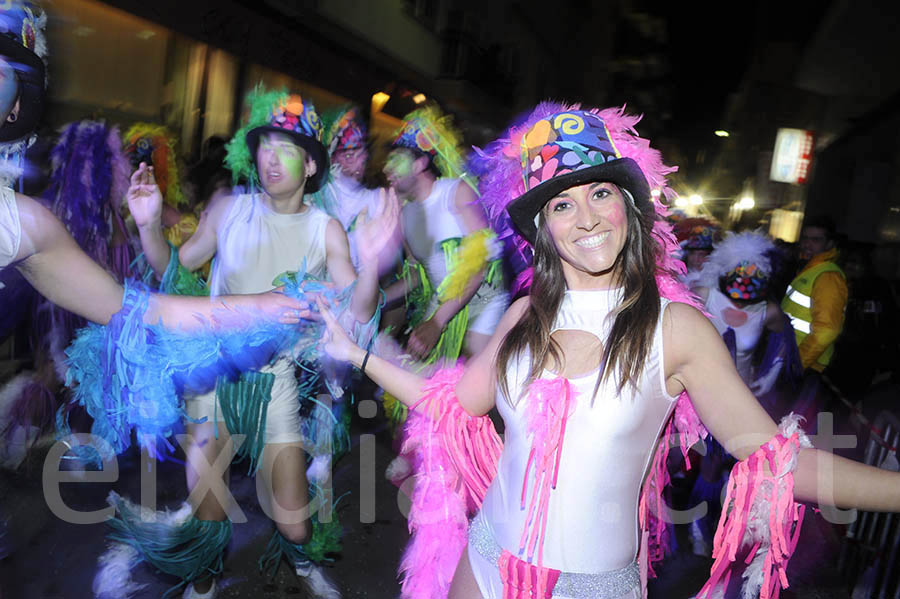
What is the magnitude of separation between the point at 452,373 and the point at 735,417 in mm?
819

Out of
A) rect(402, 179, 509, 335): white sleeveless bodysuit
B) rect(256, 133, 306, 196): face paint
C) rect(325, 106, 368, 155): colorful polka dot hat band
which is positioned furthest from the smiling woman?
rect(402, 179, 509, 335): white sleeveless bodysuit

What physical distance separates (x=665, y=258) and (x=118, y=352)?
1.66m

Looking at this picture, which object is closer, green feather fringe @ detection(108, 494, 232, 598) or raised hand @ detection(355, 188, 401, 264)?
raised hand @ detection(355, 188, 401, 264)

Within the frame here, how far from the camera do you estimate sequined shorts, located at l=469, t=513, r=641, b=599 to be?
5.72 feet

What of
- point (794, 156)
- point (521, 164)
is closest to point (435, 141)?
point (521, 164)

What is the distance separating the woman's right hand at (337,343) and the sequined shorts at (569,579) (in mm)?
643

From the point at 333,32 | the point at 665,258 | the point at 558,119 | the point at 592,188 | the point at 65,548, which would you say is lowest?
the point at 65,548

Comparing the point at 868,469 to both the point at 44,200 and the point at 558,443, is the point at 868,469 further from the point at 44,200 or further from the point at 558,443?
the point at 44,200

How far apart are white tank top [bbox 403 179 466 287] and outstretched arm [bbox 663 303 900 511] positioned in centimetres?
304

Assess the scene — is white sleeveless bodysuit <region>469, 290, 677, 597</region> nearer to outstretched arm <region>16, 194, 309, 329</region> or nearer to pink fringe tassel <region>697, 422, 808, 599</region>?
pink fringe tassel <region>697, 422, 808, 599</region>

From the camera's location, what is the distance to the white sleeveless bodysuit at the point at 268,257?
10.5ft

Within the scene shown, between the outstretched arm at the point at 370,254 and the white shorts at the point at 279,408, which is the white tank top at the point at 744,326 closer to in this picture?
the outstretched arm at the point at 370,254

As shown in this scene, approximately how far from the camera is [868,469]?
155 centimetres

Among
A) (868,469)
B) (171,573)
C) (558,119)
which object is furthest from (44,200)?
(868,469)
